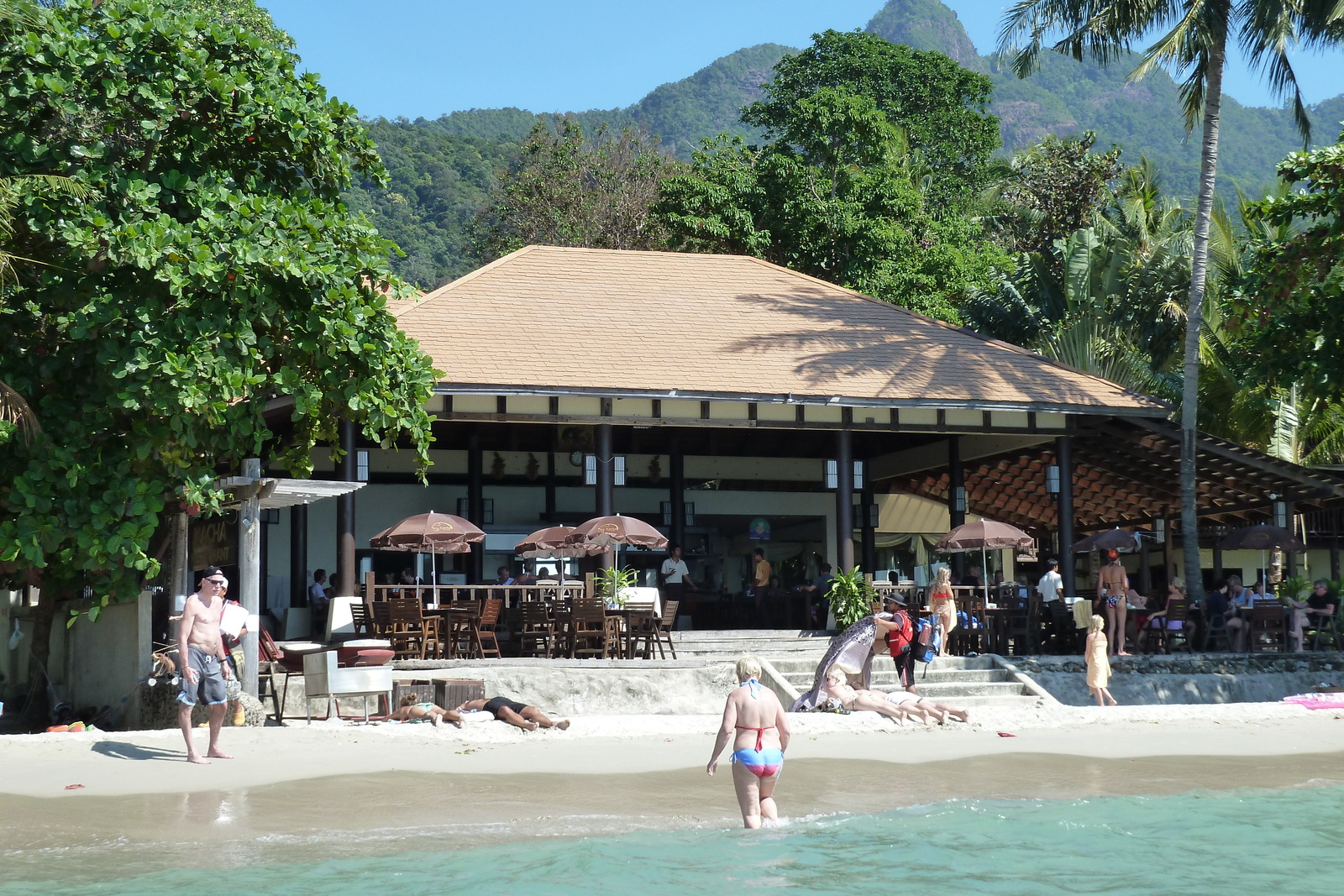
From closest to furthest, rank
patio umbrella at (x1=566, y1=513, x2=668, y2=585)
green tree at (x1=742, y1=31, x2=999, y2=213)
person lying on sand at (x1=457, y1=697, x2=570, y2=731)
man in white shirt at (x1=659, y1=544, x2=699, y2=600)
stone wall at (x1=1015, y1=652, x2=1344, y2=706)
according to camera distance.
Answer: person lying on sand at (x1=457, y1=697, x2=570, y2=731)
stone wall at (x1=1015, y1=652, x2=1344, y2=706)
patio umbrella at (x1=566, y1=513, x2=668, y2=585)
man in white shirt at (x1=659, y1=544, x2=699, y2=600)
green tree at (x1=742, y1=31, x2=999, y2=213)

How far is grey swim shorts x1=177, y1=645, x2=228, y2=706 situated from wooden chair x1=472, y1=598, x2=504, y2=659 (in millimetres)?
4752

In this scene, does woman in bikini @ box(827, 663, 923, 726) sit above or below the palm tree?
below

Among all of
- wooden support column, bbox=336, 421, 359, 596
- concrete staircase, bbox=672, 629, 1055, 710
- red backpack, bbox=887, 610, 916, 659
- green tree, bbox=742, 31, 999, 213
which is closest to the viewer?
red backpack, bbox=887, 610, 916, 659

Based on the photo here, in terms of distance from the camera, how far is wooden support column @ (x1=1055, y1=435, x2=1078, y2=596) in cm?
1912

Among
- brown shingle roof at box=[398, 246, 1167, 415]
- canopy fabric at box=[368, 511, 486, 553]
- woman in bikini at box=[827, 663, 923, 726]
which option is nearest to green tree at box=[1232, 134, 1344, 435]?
brown shingle roof at box=[398, 246, 1167, 415]

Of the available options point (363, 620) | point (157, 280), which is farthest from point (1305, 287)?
point (157, 280)

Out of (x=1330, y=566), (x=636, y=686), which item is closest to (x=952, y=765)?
Answer: (x=636, y=686)

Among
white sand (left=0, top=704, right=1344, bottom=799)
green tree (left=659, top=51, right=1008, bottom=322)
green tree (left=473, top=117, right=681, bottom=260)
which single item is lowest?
white sand (left=0, top=704, right=1344, bottom=799)

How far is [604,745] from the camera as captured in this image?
12586 millimetres

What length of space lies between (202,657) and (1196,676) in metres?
12.0

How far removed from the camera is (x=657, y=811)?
30.9 feet

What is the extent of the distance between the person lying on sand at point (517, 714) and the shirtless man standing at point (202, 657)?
3085 mm

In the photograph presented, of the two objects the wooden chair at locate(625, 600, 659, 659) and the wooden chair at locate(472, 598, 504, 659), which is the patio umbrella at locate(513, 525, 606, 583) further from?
the wooden chair at locate(625, 600, 659, 659)

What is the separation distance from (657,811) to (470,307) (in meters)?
11.4
